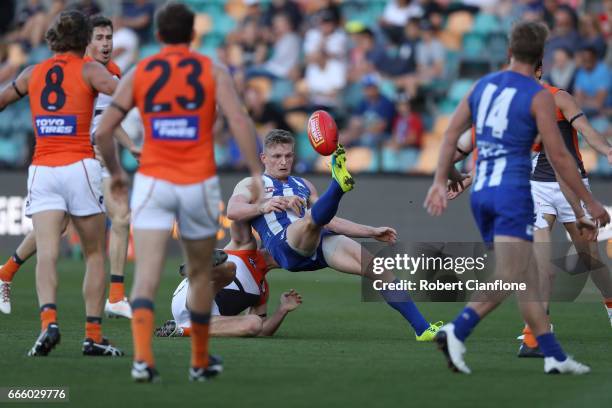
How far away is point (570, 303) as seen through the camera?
13.8 m

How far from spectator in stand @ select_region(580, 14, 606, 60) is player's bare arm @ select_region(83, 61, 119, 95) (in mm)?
11594

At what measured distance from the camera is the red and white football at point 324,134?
31.4ft

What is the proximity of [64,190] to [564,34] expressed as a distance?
1192 centimetres

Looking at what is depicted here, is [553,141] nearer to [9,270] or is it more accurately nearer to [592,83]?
[9,270]

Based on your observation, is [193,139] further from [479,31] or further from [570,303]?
[479,31]

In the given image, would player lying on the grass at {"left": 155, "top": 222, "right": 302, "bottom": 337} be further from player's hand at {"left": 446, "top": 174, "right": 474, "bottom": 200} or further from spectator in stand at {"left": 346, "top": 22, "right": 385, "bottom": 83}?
spectator in stand at {"left": 346, "top": 22, "right": 385, "bottom": 83}

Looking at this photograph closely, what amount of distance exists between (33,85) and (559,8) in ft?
39.5

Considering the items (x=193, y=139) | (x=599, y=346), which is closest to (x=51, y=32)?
(x=193, y=139)

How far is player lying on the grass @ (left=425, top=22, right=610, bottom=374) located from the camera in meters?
7.37

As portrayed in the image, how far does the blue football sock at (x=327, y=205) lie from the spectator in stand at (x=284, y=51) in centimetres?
1141

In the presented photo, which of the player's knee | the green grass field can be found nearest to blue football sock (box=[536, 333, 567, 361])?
the green grass field

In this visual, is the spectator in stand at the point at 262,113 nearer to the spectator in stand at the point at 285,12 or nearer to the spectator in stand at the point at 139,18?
the spectator in stand at the point at 285,12

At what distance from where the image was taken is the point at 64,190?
818 centimetres

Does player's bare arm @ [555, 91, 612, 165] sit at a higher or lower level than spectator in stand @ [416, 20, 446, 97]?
higher
